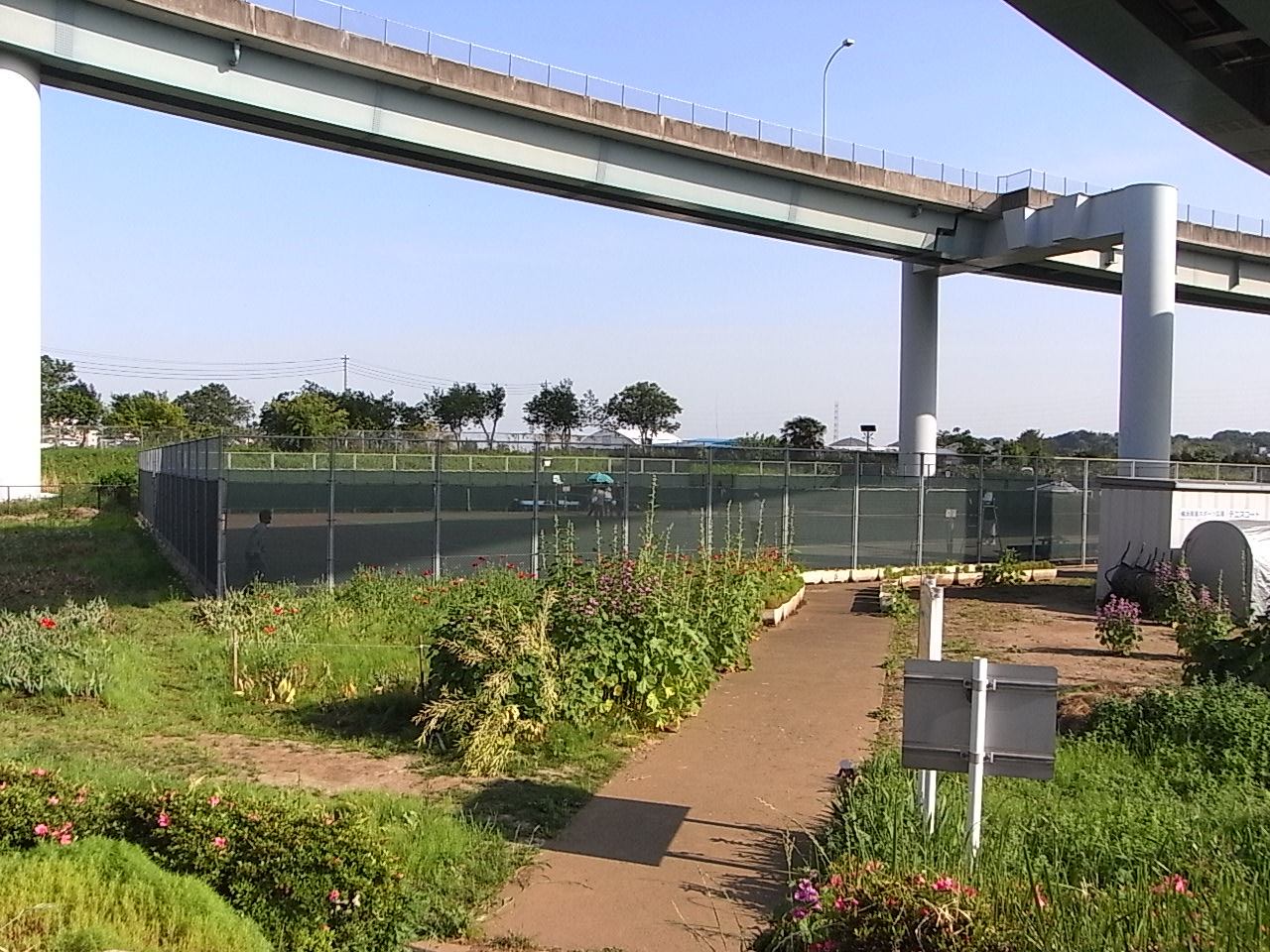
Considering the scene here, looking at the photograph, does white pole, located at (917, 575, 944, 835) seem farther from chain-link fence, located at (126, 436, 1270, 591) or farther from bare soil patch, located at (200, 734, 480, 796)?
chain-link fence, located at (126, 436, 1270, 591)

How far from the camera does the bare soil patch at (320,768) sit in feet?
26.4

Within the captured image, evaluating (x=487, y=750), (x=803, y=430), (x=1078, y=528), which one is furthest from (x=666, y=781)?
(x=803, y=430)

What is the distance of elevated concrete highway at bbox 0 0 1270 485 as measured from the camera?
2578 cm

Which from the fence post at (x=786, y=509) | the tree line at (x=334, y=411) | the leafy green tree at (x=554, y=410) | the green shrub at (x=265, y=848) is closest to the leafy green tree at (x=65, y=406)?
the tree line at (x=334, y=411)

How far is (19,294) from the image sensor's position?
31047 millimetres

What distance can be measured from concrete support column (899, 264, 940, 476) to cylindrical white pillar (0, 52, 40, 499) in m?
30.7

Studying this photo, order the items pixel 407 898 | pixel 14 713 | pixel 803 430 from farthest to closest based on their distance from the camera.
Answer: pixel 803 430 < pixel 14 713 < pixel 407 898

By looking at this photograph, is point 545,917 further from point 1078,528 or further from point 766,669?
point 1078,528

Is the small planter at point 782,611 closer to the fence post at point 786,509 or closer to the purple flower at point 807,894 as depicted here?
the fence post at point 786,509

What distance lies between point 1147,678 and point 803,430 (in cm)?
8573

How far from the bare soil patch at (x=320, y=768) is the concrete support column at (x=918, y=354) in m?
39.4

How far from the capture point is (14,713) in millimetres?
10078

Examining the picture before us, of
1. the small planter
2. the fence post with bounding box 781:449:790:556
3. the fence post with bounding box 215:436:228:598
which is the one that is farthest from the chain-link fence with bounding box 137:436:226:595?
the fence post with bounding box 781:449:790:556

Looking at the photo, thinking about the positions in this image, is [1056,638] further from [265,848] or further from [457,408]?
[457,408]
